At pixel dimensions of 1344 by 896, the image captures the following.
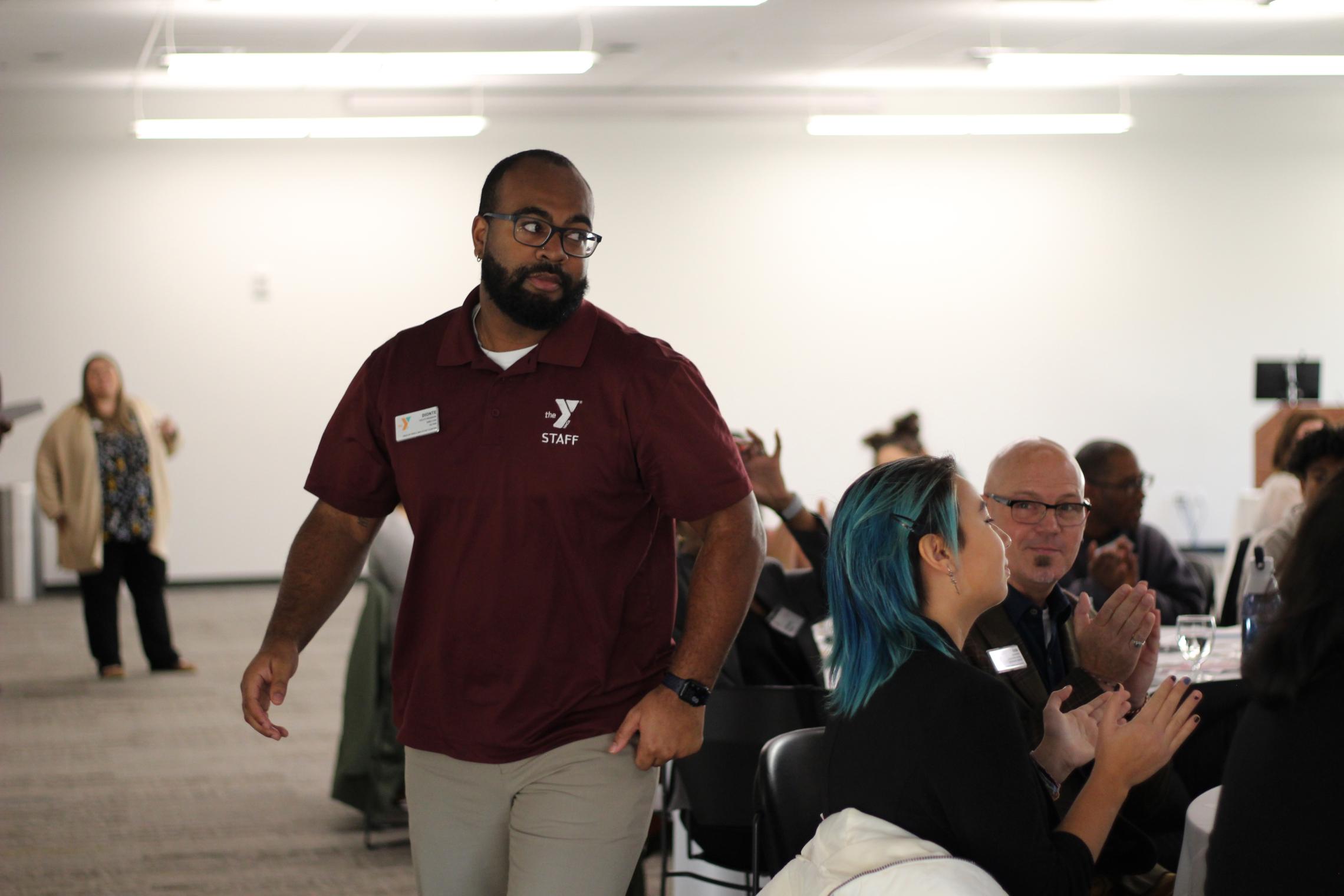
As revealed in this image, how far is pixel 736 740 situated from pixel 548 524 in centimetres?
112

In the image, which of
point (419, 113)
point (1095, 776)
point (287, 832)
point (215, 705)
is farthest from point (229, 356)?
point (1095, 776)

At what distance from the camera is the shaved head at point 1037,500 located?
2555 millimetres

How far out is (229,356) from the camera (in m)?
11.1

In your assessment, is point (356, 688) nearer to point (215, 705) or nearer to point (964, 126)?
point (215, 705)

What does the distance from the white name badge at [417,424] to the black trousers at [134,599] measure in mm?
5801

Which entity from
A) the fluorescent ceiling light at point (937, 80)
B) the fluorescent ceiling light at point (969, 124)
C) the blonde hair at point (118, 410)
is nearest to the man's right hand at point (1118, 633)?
the blonde hair at point (118, 410)

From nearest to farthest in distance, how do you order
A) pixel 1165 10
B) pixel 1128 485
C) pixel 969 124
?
pixel 1128 485, pixel 1165 10, pixel 969 124

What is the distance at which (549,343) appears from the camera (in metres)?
2.08

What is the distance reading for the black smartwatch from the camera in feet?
6.47

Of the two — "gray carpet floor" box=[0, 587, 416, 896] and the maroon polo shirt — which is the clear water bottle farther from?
"gray carpet floor" box=[0, 587, 416, 896]

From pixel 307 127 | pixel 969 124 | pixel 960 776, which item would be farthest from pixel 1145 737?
pixel 307 127

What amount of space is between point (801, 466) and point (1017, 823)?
1027 centimetres

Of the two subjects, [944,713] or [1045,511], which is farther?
[1045,511]

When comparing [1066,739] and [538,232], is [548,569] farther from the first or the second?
[1066,739]
